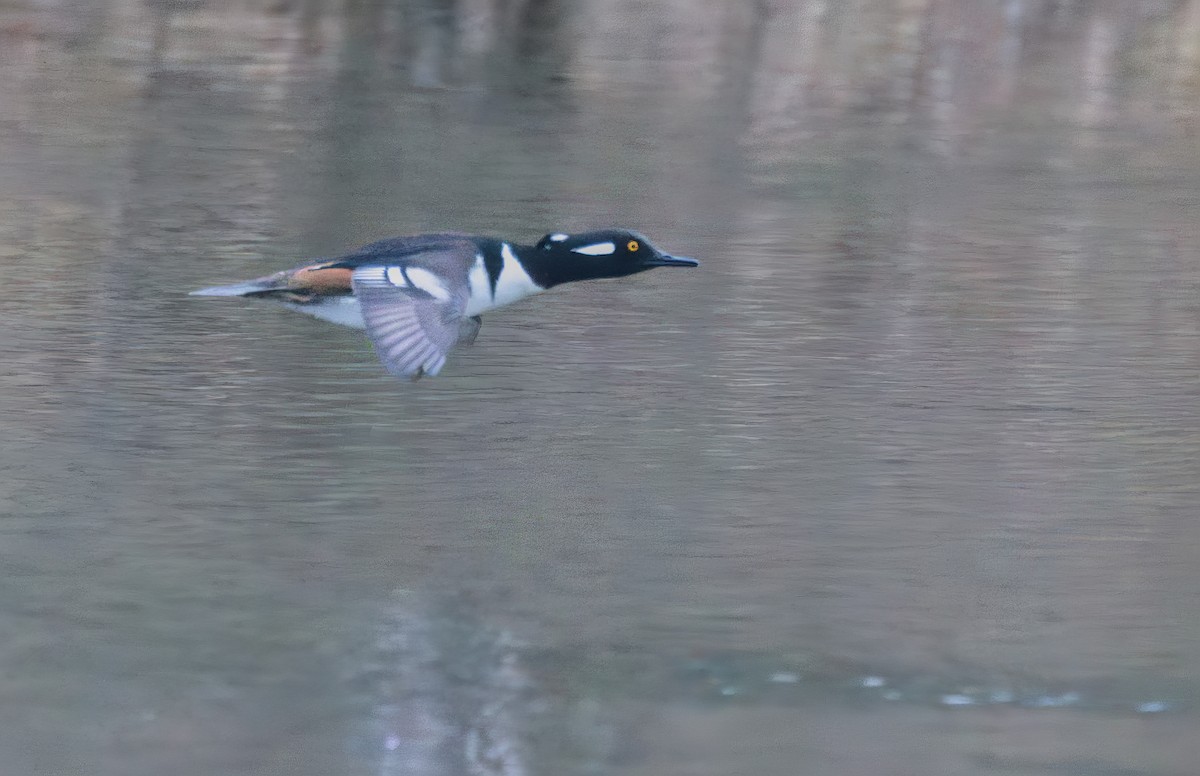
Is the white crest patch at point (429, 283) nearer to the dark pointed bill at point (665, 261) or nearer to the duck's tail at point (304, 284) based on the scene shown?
the duck's tail at point (304, 284)

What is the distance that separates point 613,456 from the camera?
607 cm

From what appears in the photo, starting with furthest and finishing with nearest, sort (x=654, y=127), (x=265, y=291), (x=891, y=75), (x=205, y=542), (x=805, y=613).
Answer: (x=891, y=75) → (x=654, y=127) → (x=265, y=291) → (x=205, y=542) → (x=805, y=613)

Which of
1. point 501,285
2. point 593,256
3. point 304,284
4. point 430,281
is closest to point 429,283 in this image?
point 430,281

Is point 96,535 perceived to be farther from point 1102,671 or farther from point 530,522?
point 1102,671

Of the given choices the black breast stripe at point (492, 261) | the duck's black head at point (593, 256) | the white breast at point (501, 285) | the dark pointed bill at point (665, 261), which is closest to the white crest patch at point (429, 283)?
the white breast at point (501, 285)

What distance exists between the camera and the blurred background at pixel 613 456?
4.20 metres

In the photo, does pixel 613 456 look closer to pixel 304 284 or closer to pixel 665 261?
pixel 665 261

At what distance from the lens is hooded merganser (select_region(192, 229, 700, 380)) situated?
18.0 feet

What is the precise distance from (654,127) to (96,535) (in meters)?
7.62

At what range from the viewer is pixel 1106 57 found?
15375 millimetres

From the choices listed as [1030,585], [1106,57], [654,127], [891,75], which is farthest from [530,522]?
[1106,57]

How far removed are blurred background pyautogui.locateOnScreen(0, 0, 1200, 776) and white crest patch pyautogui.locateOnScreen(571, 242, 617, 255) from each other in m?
0.47

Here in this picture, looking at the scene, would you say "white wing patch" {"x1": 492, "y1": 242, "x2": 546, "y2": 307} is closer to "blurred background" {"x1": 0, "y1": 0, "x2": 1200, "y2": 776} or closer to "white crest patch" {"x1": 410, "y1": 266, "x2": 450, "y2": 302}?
"blurred background" {"x1": 0, "y1": 0, "x2": 1200, "y2": 776}

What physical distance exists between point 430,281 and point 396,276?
0.10m
